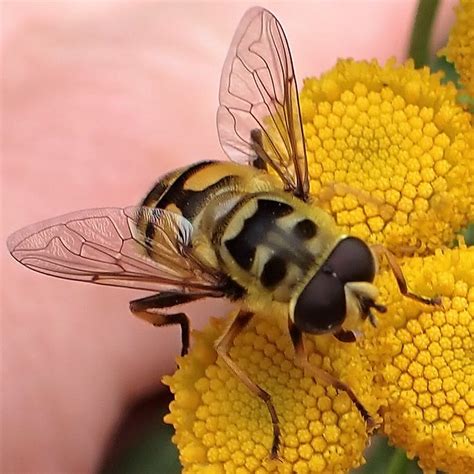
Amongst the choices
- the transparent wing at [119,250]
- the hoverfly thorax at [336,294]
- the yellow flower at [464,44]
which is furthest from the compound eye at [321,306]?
the yellow flower at [464,44]

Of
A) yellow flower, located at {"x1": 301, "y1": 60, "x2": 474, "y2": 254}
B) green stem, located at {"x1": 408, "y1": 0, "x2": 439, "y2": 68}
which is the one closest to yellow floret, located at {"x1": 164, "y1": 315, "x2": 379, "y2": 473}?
yellow flower, located at {"x1": 301, "y1": 60, "x2": 474, "y2": 254}

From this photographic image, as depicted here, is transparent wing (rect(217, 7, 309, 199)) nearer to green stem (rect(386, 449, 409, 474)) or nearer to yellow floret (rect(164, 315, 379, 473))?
yellow floret (rect(164, 315, 379, 473))

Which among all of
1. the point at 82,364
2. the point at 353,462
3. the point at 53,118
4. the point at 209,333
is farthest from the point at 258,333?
the point at 53,118

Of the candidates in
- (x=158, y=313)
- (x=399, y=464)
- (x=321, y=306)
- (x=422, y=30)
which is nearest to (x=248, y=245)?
(x=321, y=306)

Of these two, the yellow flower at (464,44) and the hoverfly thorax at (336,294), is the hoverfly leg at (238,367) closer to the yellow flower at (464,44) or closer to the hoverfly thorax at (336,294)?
the hoverfly thorax at (336,294)

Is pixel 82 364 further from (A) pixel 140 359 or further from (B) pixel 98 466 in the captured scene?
(B) pixel 98 466

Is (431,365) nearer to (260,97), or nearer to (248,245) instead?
(248,245)
